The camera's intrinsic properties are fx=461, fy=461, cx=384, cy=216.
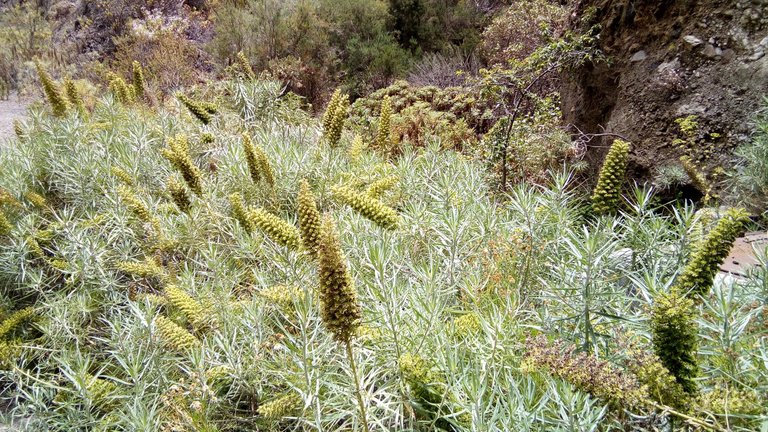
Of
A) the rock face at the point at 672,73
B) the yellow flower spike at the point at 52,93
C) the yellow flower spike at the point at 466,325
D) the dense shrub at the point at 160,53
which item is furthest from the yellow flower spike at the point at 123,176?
the dense shrub at the point at 160,53

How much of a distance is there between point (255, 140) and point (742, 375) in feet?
12.4

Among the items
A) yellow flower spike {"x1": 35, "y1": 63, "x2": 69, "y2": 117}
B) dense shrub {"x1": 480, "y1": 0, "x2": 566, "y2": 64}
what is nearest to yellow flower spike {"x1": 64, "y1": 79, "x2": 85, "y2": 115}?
yellow flower spike {"x1": 35, "y1": 63, "x2": 69, "y2": 117}

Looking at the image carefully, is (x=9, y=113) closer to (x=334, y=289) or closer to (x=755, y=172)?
(x=334, y=289)

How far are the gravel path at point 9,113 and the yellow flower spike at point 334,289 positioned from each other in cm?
570

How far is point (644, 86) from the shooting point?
3.71 m

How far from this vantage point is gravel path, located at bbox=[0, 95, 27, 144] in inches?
223

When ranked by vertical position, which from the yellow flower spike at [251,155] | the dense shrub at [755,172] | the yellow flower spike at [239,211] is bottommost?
the dense shrub at [755,172]

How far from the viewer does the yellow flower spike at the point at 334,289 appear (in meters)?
1.04

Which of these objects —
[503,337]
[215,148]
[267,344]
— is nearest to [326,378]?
[267,344]

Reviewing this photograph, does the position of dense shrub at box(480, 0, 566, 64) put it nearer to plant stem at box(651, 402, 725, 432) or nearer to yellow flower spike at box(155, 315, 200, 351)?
yellow flower spike at box(155, 315, 200, 351)

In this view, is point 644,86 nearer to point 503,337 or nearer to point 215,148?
point 503,337

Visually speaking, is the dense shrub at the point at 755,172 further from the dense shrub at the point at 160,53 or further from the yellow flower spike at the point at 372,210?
the dense shrub at the point at 160,53

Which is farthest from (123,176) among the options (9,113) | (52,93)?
(9,113)

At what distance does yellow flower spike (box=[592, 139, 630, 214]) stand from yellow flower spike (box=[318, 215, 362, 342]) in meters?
0.94
